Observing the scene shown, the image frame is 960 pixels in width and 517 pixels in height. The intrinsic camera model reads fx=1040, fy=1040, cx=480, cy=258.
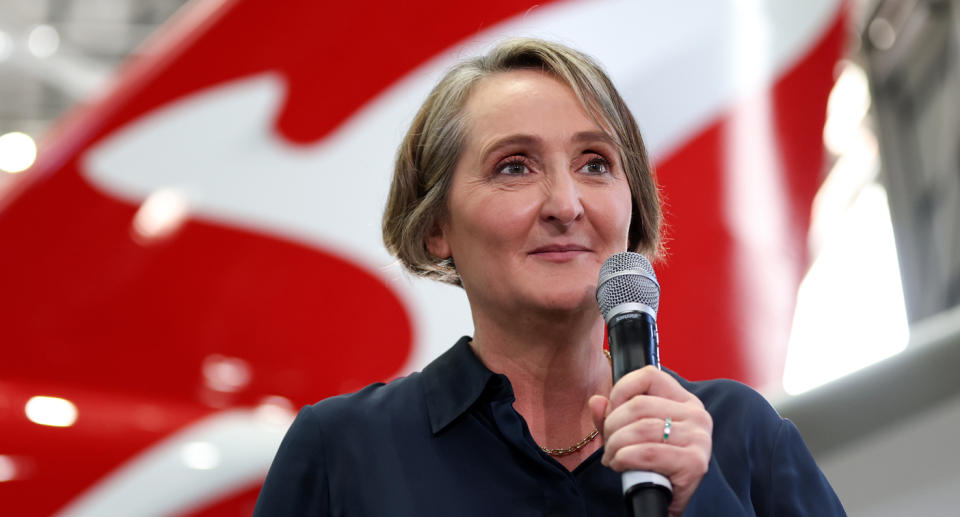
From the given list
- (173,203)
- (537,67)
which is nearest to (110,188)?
(173,203)

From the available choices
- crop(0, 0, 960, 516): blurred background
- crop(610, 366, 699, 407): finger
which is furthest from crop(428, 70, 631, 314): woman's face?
crop(0, 0, 960, 516): blurred background

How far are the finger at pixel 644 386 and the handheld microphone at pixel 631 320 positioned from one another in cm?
5

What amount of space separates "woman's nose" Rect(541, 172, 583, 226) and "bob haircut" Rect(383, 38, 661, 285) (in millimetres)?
113

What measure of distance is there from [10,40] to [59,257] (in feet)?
18.6

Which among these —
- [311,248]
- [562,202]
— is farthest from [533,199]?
[311,248]

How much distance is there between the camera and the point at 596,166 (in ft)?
4.17

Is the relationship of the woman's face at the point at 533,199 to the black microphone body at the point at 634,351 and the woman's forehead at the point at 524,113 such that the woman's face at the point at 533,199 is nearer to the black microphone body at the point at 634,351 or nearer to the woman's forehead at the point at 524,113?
the woman's forehead at the point at 524,113

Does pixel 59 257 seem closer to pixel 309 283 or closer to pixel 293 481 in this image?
pixel 309 283

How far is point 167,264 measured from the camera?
216 cm

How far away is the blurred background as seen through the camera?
2035 millimetres

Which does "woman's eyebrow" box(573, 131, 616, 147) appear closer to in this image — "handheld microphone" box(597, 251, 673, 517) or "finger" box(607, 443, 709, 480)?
"handheld microphone" box(597, 251, 673, 517)

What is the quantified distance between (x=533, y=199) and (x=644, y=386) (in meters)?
0.35

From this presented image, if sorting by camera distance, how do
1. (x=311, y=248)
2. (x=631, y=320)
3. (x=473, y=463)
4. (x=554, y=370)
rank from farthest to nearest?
(x=311, y=248), (x=554, y=370), (x=473, y=463), (x=631, y=320)

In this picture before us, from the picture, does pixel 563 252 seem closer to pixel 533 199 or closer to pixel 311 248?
pixel 533 199
